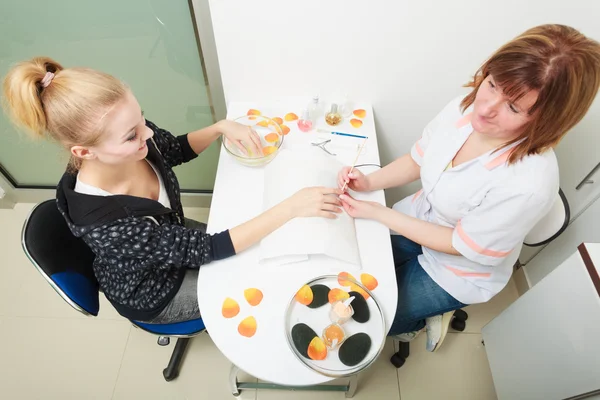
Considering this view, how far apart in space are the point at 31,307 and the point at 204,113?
1.24 meters

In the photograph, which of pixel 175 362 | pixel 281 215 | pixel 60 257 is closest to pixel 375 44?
pixel 281 215

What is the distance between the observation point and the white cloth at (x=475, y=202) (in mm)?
865

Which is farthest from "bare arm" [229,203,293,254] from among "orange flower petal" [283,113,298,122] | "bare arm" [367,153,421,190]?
"orange flower petal" [283,113,298,122]

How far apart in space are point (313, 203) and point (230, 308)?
350mm

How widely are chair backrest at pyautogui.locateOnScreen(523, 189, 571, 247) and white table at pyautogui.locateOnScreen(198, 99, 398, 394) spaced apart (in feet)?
1.53

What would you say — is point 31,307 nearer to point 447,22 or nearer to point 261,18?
point 261,18

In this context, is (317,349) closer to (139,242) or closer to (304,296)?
(304,296)

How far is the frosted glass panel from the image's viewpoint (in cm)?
131

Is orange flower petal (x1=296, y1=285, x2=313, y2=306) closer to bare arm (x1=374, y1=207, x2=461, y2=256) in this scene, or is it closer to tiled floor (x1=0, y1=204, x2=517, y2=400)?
bare arm (x1=374, y1=207, x2=461, y2=256)

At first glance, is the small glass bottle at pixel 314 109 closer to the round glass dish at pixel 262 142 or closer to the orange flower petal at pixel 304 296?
the round glass dish at pixel 262 142

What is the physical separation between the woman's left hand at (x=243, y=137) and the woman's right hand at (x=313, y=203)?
10.4 inches

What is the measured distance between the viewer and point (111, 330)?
1.69 metres

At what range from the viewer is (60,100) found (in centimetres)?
82

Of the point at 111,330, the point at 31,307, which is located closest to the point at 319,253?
the point at 111,330
